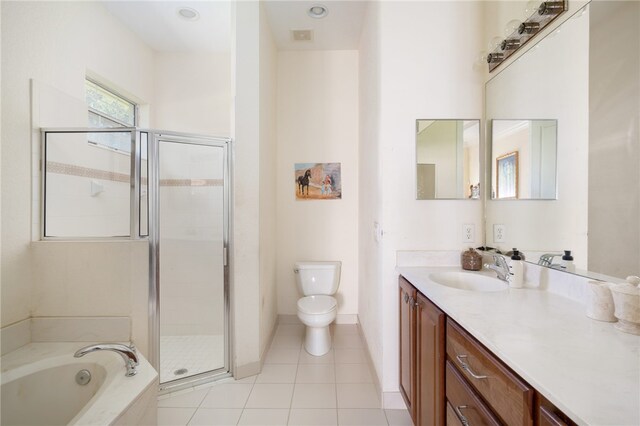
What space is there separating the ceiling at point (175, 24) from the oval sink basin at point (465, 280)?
2783 mm

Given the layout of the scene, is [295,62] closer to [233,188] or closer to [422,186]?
[233,188]

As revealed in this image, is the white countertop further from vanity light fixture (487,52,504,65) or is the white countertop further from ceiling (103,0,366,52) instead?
ceiling (103,0,366,52)

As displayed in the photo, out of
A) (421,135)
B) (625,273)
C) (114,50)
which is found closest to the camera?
(625,273)

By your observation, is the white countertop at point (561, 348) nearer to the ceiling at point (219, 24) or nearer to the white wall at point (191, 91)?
the ceiling at point (219, 24)

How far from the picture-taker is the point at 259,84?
1.98 metres

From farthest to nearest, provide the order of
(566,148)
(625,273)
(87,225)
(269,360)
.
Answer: (269,360), (87,225), (566,148), (625,273)

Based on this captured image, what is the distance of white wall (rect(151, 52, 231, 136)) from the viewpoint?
9.30ft

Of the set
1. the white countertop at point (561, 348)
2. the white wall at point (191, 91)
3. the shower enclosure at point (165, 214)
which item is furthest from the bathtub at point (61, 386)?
the white wall at point (191, 91)

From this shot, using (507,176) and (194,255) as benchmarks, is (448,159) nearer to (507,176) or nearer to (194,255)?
(507,176)

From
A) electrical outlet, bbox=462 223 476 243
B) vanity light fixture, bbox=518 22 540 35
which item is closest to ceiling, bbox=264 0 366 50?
vanity light fixture, bbox=518 22 540 35

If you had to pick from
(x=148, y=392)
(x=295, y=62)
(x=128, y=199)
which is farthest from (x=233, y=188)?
(x=295, y=62)

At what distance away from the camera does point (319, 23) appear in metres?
2.31

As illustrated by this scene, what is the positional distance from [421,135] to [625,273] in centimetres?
111

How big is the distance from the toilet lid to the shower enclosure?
2.11ft
